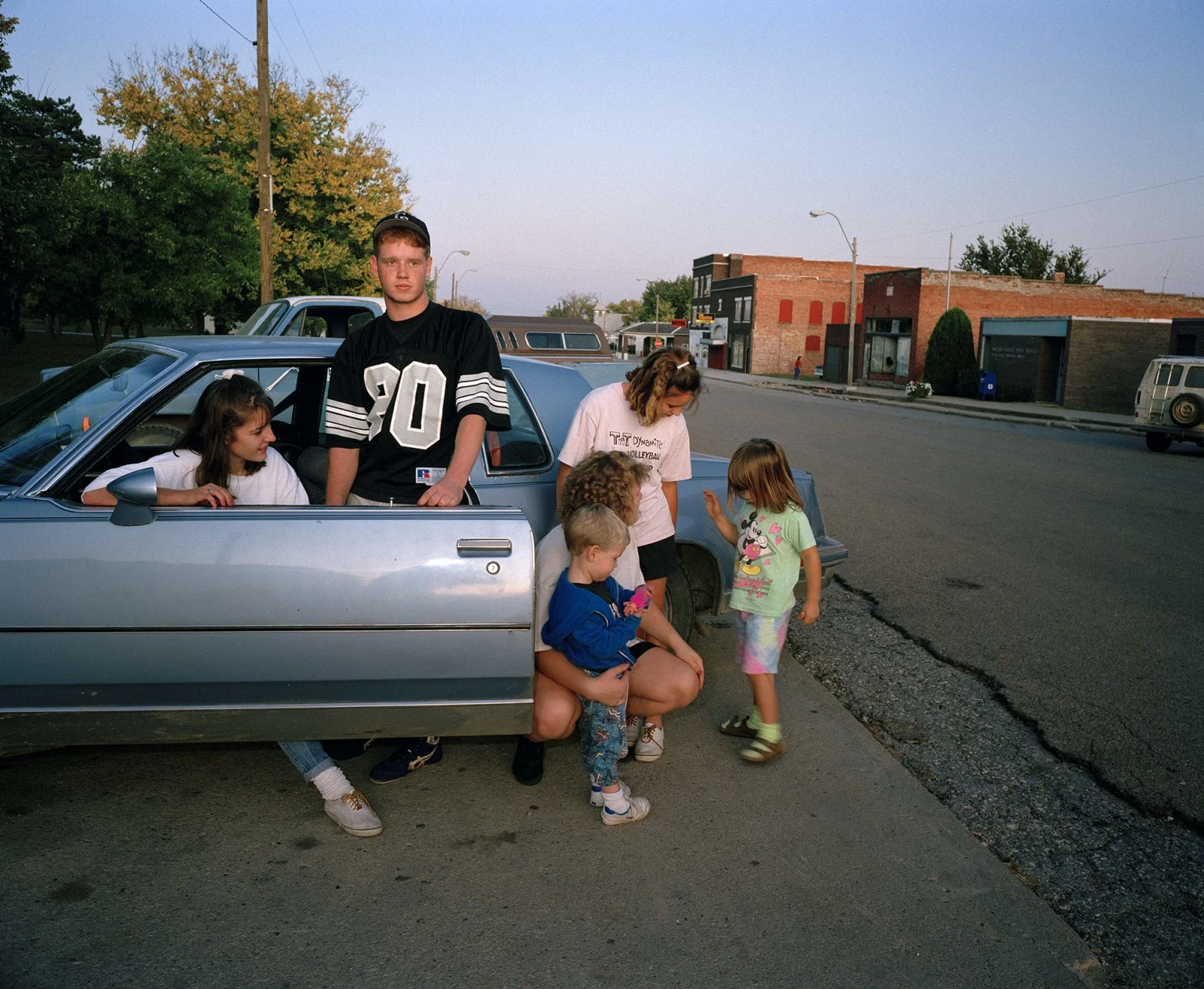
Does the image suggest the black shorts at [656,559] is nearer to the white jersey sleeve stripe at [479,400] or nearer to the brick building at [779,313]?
the white jersey sleeve stripe at [479,400]

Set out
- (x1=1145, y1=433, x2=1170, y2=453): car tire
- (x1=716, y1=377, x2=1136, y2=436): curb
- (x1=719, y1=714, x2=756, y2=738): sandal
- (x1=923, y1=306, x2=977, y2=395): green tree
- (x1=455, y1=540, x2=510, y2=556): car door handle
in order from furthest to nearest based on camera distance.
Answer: (x1=923, y1=306, x2=977, y2=395): green tree < (x1=716, y1=377, x2=1136, y2=436): curb < (x1=1145, y1=433, x2=1170, y2=453): car tire < (x1=719, y1=714, x2=756, y2=738): sandal < (x1=455, y1=540, x2=510, y2=556): car door handle

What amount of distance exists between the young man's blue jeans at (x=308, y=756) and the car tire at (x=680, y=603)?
5.97 feet

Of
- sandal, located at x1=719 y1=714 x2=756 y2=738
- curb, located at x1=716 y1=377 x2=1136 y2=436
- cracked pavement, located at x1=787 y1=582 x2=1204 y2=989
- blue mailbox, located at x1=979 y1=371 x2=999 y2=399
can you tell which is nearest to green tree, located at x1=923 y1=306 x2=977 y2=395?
blue mailbox, located at x1=979 y1=371 x2=999 y2=399

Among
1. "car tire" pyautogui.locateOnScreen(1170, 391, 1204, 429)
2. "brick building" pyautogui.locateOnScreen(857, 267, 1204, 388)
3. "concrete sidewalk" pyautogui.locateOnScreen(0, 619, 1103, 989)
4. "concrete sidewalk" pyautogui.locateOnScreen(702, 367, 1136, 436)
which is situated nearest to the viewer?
"concrete sidewalk" pyautogui.locateOnScreen(0, 619, 1103, 989)

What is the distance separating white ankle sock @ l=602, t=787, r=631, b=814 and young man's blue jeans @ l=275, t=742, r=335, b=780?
3.07 feet

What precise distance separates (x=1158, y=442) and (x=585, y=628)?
62.3 ft

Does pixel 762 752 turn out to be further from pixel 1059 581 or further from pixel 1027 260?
pixel 1027 260

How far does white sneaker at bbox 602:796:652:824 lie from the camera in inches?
130

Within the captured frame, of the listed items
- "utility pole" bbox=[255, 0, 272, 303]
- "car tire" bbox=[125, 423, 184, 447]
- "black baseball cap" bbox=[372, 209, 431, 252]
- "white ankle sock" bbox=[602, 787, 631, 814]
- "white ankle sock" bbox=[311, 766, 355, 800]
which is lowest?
"white ankle sock" bbox=[602, 787, 631, 814]

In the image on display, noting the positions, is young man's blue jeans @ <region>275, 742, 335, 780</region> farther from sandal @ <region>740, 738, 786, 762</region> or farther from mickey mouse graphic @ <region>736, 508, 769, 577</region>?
mickey mouse graphic @ <region>736, 508, 769, 577</region>

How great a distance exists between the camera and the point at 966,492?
11.1 metres

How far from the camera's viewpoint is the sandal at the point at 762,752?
3861 millimetres

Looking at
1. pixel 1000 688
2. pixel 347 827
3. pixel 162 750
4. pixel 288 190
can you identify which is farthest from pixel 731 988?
pixel 288 190

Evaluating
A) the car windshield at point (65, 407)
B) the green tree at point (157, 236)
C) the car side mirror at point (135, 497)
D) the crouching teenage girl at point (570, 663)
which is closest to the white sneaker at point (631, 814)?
the crouching teenage girl at point (570, 663)
